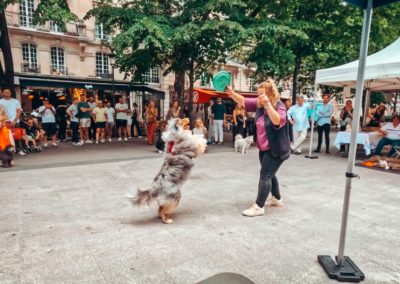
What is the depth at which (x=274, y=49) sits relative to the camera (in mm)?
11531

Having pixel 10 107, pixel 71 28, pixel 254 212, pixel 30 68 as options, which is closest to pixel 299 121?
pixel 254 212

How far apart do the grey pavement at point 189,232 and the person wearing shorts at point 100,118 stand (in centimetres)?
605

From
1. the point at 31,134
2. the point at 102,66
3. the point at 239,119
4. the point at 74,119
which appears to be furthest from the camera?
the point at 102,66

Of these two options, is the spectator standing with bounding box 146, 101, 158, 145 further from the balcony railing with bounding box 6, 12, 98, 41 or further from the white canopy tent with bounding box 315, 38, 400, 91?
the balcony railing with bounding box 6, 12, 98, 41

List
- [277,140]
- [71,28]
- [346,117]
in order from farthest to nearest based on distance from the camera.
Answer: [71,28] → [346,117] → [277,140]

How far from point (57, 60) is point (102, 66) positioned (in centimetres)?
360

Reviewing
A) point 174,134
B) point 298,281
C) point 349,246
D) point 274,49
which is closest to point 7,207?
point 174,134

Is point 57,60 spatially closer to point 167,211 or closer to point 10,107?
point 10,107

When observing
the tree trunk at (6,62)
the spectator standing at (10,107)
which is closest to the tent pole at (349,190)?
the spectator standing at (10,107)

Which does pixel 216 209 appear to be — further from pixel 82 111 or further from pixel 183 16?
pixel 82 111

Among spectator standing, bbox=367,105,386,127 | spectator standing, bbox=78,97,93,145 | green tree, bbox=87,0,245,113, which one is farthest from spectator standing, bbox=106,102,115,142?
spectator standing, bbox=367,105,386,127

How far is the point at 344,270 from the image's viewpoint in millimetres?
2854

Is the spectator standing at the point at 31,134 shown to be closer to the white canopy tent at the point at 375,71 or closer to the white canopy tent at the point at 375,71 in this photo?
the white canopy tent at the point at 375,71

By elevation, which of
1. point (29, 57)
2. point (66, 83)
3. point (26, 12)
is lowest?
point (66, 83)
